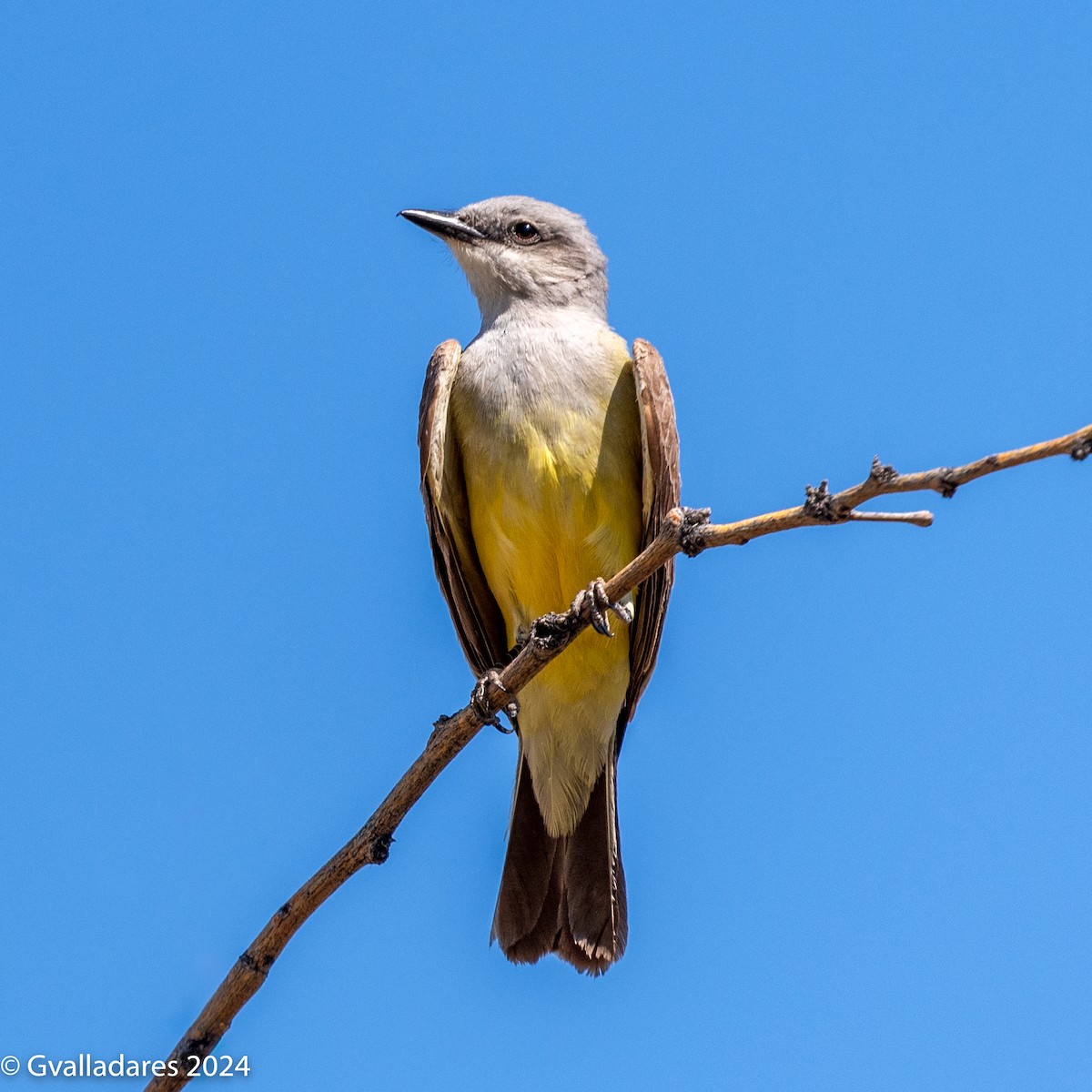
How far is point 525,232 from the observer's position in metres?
8.77

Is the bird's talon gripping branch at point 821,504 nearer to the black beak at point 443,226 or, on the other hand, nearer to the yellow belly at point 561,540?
the yellow belly at point 561,540

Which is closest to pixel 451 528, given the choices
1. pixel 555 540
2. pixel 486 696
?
pixel 555 540

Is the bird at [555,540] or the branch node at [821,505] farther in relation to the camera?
the bird at [555,540]

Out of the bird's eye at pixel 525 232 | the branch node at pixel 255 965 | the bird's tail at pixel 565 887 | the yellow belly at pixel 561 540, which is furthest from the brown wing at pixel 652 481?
the branch node at pixel 255 965

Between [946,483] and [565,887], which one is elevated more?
[565,887]

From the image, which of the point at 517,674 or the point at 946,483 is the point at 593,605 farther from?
the point at 946,483

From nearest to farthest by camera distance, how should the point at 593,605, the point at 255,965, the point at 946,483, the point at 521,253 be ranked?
1. the point at 946,483
2. the point at 255,965
3. the point at 593,605
4. the point at 521,253

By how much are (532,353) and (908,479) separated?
382cm

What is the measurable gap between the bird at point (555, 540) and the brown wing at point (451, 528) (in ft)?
0.03

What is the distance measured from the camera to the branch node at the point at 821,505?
443 cm

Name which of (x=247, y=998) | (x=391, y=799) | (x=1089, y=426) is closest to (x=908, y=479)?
(x=1089, y=426)

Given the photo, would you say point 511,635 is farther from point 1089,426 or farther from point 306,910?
point 1089,426

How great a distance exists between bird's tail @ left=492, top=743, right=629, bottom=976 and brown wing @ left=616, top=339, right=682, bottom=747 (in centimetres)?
77

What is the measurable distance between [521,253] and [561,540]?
2.19 meters
